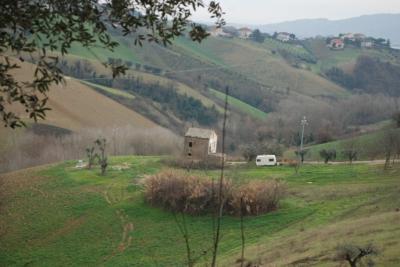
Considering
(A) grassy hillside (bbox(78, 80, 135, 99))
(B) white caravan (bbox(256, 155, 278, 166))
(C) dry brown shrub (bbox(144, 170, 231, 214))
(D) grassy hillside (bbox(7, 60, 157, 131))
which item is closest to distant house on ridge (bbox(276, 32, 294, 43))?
(A) grassy hillside (bbox(78, 80, 135, 99))

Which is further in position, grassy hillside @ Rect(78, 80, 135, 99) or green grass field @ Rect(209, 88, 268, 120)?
green grass field @ Rect(209, 88, 268, 120)

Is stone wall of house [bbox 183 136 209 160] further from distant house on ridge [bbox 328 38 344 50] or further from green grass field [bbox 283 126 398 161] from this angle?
distant house on ridge [bbox 328 38 344 50]

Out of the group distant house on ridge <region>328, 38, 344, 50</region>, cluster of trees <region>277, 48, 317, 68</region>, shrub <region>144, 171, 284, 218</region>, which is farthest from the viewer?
distant house on ridge <region>328, 38, 344, 50</region>

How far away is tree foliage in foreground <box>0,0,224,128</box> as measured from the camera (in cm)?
488

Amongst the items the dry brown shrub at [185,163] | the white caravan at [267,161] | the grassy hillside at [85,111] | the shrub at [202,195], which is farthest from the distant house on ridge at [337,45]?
the shrub at [202,195]

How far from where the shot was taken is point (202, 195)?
1222 inches

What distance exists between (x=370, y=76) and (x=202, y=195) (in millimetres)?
113028

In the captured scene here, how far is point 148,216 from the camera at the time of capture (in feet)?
105

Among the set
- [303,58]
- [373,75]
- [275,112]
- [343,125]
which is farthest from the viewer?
[303,58]

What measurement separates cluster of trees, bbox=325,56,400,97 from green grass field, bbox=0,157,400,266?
319 feet

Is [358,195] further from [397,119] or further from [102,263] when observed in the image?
[397,119]

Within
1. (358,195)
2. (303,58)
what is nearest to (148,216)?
(358,195)

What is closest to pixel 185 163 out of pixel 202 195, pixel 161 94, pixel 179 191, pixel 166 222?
pixel 179 191

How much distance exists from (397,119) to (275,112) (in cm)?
4448
